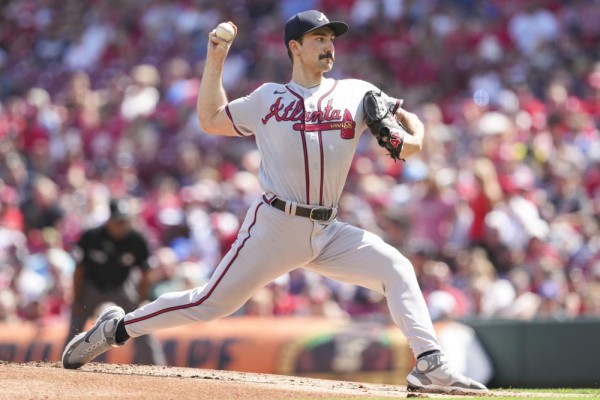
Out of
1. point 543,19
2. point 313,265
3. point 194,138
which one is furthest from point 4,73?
point 313,265

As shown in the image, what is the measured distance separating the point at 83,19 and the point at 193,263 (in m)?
8.21

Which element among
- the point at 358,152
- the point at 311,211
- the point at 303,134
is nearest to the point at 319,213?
the point at 311,211

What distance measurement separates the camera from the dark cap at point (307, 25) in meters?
7.02

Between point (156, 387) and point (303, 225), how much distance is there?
119 cm

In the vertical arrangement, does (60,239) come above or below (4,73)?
below

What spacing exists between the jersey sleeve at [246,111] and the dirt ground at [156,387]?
145cm

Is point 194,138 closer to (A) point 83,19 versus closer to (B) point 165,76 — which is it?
(B) point 165,76

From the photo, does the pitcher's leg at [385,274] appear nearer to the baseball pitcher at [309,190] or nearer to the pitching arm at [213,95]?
the baseball pitcher at [309,190]

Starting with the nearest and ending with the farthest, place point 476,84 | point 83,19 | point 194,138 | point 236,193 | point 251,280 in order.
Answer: point 251,280 < point 236,193 < point 476,84 < point 194,138 < point 83,19

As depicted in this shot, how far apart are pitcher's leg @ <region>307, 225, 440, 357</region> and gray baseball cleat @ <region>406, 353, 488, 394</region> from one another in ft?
0.28

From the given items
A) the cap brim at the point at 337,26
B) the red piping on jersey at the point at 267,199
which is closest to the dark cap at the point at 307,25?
the cap brim at the point at 337,26

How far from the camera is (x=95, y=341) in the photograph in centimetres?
748

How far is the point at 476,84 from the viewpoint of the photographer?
48.5 feet

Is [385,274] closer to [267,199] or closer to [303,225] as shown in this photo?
[303,225]
